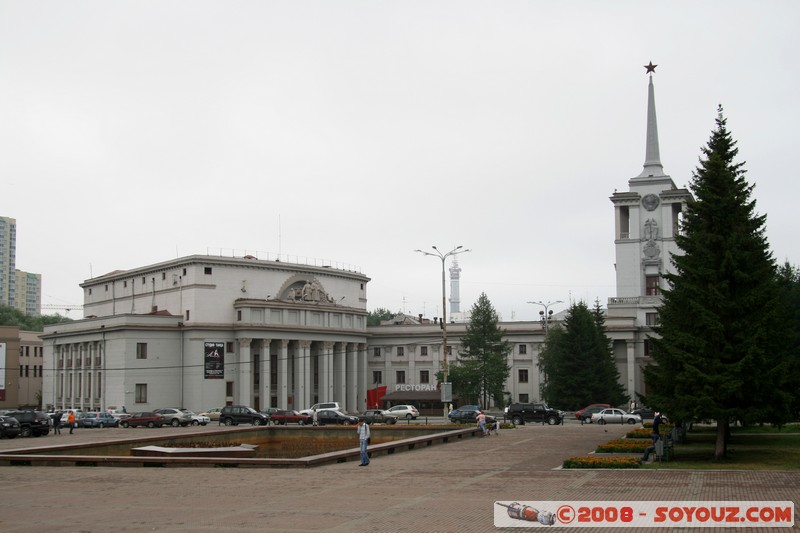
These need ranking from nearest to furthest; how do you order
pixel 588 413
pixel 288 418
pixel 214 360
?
pixel 288 418, pixel 588 413, pixel 214 360

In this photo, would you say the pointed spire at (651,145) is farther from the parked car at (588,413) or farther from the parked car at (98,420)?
the parked car at (98,420)

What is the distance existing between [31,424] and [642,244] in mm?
67150

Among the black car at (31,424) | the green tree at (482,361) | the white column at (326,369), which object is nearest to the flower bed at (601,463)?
the black car at (31,424)

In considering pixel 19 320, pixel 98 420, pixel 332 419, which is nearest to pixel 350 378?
pixel 332 419

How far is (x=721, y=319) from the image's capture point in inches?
1268

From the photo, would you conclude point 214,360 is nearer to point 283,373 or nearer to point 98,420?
point 283,373

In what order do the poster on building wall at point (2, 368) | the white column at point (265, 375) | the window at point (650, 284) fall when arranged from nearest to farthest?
the white column at point (265, 375) → the window at point (650, 284) → the poster on building wall at point (2, 368)

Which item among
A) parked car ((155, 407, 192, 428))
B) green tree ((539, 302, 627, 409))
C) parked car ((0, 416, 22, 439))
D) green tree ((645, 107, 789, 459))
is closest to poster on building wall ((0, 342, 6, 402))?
parked car ((155, 407, 192, 428))

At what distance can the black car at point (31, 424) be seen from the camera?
181 ft

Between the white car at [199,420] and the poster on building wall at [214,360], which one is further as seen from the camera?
the poster on building wall at [214,360]

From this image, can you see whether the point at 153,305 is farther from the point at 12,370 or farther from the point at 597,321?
the point at 597,321

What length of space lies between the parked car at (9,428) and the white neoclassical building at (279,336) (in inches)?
1318

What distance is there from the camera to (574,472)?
2852 centimetres

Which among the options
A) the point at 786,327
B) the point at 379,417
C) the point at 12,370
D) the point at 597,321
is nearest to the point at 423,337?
the point at 597,321
